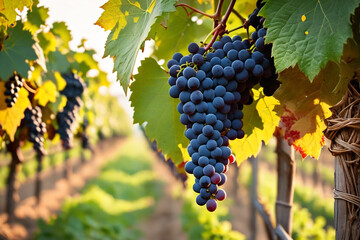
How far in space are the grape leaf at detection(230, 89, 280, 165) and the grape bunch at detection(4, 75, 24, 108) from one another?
157cm

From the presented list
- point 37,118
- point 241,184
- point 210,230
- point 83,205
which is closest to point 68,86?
point 37,118

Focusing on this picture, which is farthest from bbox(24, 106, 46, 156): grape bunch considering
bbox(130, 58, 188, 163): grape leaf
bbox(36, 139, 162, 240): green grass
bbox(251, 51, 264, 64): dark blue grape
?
bbox(36, 139, 162, 240): green grass

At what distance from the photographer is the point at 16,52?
7.68ft

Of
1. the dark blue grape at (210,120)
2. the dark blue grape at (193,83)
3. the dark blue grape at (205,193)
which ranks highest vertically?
the dark blue grape at (193,83)

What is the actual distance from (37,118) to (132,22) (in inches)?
74.5

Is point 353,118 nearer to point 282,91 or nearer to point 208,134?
point 282,91

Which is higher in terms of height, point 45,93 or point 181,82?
point 45,93

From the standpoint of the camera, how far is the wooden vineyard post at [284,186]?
2.38 metres

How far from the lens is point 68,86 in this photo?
3.60 meters

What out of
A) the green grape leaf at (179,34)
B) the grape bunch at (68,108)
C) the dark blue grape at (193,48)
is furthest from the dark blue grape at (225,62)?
the grape bunch at (68,108)

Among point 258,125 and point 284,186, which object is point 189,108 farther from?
point 284,186

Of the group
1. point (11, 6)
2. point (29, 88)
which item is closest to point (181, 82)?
point (11, 6)

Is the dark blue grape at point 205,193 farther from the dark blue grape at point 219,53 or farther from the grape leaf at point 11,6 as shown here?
the grape leaf at point 11,6

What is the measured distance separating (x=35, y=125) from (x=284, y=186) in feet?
6.44
